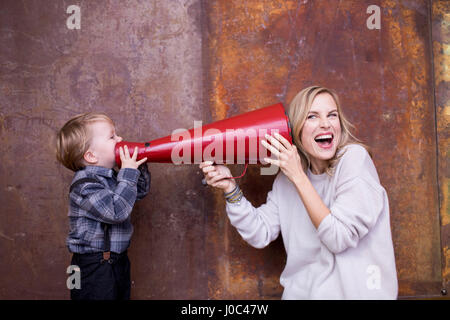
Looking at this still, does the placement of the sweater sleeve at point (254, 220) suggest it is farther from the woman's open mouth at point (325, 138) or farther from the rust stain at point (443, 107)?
the rust stain at point (443, 107)

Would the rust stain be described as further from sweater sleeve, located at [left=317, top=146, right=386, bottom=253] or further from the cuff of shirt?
the cuff of shirt

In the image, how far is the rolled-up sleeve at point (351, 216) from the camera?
1.12 meters

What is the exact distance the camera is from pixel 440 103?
1732 millimetres

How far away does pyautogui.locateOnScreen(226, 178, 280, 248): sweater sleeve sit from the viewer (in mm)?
1358

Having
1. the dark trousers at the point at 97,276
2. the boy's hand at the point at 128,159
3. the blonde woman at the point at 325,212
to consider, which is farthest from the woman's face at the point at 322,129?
the dark trousers at the point at 97,276

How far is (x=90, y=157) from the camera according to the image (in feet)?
4.37

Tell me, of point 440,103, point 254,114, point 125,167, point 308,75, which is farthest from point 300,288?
point 440,103

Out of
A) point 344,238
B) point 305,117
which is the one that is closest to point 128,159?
point 305,117

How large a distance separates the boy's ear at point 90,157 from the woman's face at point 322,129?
84cm

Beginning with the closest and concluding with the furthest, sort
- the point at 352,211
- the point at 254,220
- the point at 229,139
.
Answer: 1. the point at 352,211
2. the point at 229,139
3. the point at 254,220

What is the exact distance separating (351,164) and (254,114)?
405 millimetres

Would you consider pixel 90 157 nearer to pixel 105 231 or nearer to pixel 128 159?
pixel 128 159

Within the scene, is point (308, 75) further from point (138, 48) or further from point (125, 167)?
point (125, 167)

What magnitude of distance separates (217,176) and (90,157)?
520mm
